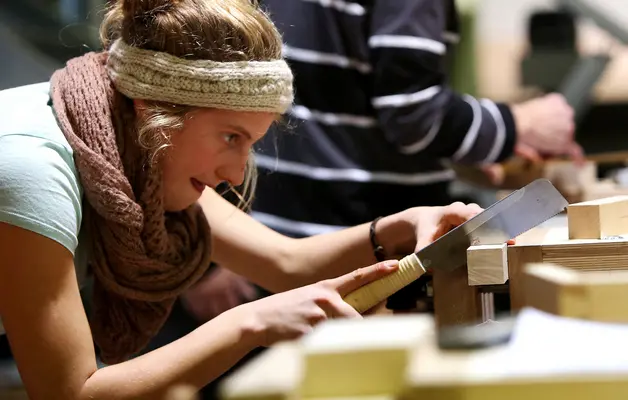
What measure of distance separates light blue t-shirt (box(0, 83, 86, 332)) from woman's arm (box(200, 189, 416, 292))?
28cm

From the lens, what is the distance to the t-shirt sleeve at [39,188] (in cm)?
82

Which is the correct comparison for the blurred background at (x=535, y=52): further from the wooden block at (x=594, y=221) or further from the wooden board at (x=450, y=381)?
the wooden board at (x=450, y=381)

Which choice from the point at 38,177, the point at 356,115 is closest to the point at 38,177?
the point at 38,177

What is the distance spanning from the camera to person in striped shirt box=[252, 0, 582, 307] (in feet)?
4.31

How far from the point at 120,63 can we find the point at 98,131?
0.09 m

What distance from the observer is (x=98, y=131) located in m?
0.89

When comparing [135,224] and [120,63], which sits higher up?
[120,63]

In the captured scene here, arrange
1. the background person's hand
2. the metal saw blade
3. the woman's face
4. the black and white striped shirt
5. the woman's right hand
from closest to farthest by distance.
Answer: the woman's right hand, the metal saw blade, the woman's face, the black and white striped shirt, the background person's hand

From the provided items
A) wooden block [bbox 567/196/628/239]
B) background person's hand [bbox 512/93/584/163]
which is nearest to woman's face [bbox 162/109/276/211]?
wooden block [bbox 567/196/628/239]

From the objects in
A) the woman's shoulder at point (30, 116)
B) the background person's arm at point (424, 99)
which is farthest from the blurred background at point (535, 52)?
the woman's shoulder at point (30, 116)

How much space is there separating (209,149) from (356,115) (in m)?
0.48

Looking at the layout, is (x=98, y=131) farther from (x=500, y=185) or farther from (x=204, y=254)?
(x=500, y=185)

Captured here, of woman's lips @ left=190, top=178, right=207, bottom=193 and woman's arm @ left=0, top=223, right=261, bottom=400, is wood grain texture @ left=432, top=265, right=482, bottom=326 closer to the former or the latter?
woman's arm @ left=0, top=223, right=261, bottom=400

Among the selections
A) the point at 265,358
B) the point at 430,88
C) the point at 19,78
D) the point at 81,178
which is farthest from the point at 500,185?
the point at 265,358
